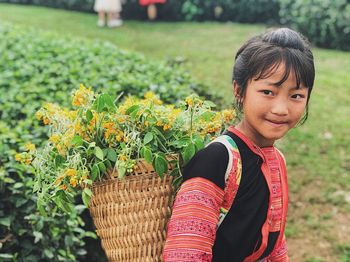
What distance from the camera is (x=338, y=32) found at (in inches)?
441

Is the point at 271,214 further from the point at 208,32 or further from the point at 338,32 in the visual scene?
the point at 208,32

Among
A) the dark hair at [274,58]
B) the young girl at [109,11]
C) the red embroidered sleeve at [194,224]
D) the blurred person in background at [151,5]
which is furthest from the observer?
the blurred person in background at [151,5]

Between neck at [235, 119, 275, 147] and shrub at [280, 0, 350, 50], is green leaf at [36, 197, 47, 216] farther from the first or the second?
shrub at [280, 0, 350, 50]

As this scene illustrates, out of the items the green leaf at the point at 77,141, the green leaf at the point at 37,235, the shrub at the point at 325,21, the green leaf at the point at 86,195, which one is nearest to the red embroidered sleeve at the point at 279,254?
the green leaf at the point at 86,195

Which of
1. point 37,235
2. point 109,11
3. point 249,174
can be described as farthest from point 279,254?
point 109,11

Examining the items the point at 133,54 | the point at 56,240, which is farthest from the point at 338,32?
the point at 56,240

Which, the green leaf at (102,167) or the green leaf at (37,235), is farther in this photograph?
the green leaf at (37,235)

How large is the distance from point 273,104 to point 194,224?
49cm

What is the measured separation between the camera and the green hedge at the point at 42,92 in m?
3.36

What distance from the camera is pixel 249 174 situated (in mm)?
2193

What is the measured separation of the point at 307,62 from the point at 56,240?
1.94 m

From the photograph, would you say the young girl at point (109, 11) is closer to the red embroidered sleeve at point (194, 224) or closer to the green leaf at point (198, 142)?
the green leaf at point (198, 142)

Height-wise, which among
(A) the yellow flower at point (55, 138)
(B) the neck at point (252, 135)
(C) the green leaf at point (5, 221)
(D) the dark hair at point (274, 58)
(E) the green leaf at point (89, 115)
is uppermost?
(D) the dark hair at point (274, 58)

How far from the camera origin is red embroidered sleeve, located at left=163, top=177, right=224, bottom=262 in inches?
81.2
